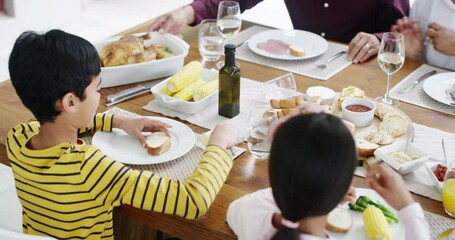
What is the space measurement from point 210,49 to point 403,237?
109 centimetres

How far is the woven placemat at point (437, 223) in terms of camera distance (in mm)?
1366

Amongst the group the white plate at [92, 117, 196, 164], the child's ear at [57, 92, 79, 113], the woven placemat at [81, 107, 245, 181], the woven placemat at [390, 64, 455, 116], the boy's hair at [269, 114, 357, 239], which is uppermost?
the boy's hair at [269, 114, 357, 239]

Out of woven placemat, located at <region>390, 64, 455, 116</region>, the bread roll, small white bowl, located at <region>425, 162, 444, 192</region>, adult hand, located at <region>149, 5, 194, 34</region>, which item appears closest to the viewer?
small white bowl, located at <region>425, 162, 444, 192</region>

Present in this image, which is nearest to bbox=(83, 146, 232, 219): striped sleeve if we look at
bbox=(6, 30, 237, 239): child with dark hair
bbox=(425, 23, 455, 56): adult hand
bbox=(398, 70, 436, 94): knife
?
bbox=(6, 30, 237, 239): child with dark hair

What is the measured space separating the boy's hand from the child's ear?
27cm

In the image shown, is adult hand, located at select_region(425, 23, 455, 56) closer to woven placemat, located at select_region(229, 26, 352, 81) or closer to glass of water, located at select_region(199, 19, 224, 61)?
woven placemat, located at select_region(229, 26, 352, 81)

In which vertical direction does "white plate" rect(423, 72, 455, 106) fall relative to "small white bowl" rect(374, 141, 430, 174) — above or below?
below

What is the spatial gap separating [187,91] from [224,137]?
1.31 ft

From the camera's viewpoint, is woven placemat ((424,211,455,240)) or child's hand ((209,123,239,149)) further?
child's hand ((209,123,239,149))

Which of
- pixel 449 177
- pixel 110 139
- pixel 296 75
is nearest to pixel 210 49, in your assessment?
pixel 296 75

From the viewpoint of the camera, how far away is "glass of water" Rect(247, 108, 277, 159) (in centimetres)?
162

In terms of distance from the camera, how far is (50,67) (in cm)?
137

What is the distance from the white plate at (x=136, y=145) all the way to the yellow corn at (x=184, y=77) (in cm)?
14

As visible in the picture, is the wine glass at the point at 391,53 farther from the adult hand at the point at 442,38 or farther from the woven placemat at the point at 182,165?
the woven placemat at the point at 182,165
